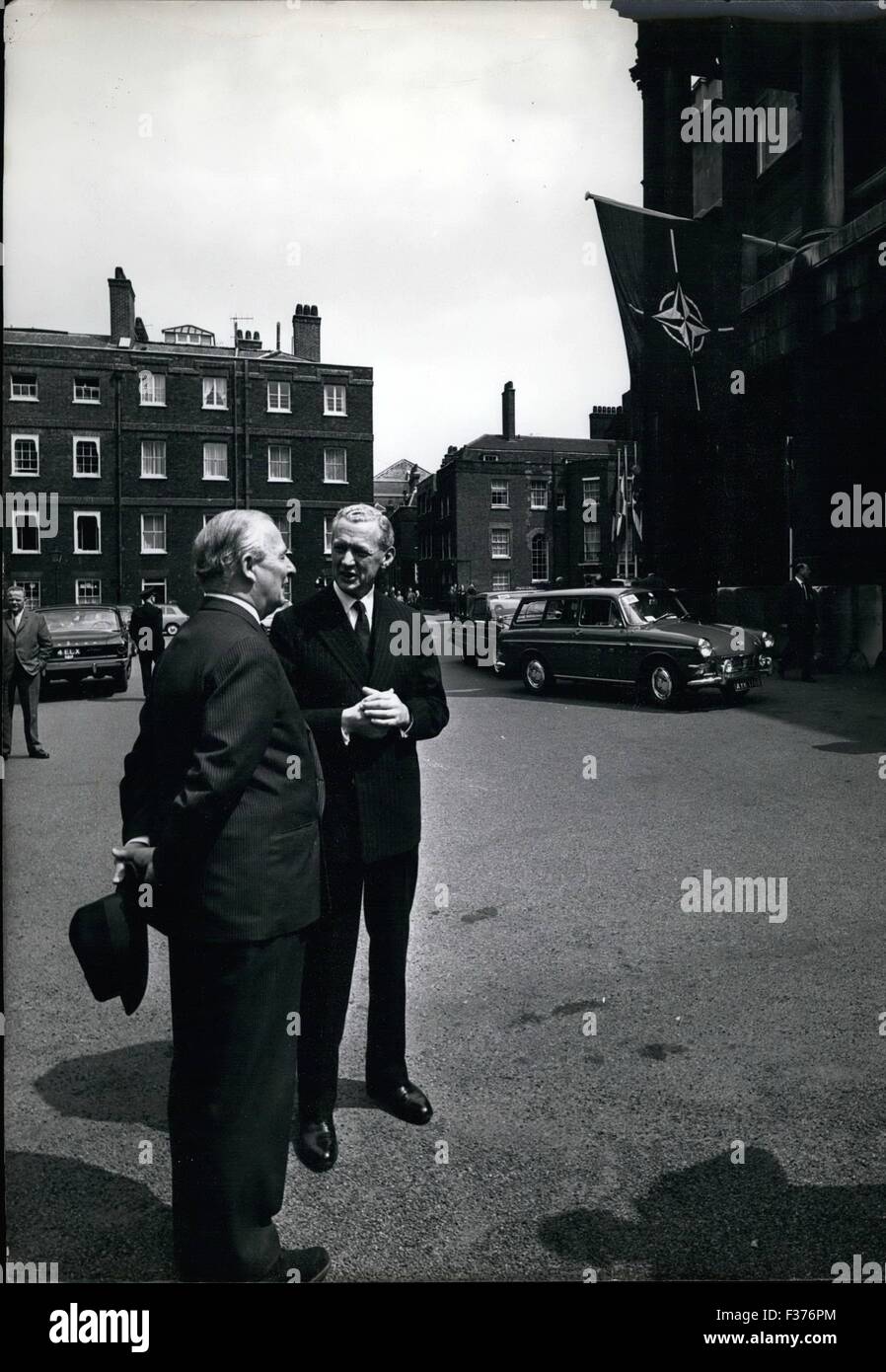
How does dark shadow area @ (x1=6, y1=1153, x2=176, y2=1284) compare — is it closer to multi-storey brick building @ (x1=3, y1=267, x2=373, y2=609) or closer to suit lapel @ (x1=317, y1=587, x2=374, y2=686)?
suit lapel @ (x1=317, y1=587, x2=374, y2=686)

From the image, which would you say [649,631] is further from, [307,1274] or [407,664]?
[307,1274]

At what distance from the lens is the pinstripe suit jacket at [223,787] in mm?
2361

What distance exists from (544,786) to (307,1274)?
22.3 ft

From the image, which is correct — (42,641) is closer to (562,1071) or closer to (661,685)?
(661,685)

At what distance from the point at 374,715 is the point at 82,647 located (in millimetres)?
15722

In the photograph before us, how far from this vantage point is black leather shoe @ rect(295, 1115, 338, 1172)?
3156mm

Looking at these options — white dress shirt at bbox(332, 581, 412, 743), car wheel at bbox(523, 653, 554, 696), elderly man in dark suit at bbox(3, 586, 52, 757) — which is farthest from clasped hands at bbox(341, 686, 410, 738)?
car wheel at bbox(523, 653, 554, 696)

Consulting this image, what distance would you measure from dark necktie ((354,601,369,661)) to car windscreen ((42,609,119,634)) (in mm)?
15487

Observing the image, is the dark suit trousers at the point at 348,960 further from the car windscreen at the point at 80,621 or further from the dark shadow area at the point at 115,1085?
the car windscreen at the point at 80,621

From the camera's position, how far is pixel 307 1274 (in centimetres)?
258

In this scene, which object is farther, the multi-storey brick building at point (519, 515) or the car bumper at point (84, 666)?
the multi-storey brick building at point (519, 515)

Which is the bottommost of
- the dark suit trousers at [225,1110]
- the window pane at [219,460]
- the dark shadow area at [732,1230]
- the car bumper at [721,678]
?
the dark shadow area at [732,1230]

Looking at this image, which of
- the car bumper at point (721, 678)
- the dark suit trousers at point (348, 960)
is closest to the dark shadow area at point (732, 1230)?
the dark suit trousers at point (348, 960)

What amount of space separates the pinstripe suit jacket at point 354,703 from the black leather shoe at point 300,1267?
1.16 m
